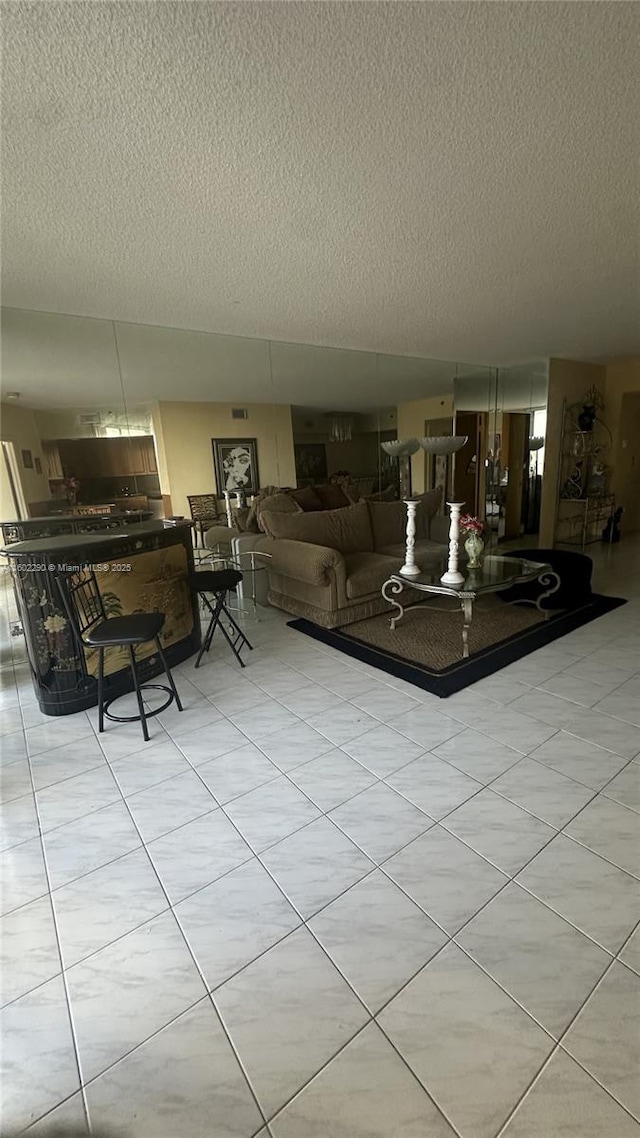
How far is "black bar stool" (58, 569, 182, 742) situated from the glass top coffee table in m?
1.88

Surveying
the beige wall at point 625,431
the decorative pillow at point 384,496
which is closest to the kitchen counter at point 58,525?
the decorative pillow at point 384,496

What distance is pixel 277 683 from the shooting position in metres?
3.07

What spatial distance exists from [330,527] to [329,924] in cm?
336

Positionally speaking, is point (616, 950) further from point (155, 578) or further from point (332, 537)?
point (332, 537)

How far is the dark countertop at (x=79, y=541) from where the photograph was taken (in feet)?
8.48

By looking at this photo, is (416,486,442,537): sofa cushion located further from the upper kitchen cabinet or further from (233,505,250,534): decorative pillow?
the upper kitchen cabinet

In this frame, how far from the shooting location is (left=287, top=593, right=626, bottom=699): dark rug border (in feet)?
9.67

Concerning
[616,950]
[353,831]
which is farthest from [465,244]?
[616,950]

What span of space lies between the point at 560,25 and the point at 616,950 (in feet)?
8.01

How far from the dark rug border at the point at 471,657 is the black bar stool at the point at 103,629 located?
51.9 inches

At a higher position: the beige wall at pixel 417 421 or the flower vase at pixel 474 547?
the beige wall at pixel 417 421

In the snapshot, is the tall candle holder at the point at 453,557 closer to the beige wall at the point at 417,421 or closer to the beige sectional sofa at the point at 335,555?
the beige sectional sofa at the point at 335,555

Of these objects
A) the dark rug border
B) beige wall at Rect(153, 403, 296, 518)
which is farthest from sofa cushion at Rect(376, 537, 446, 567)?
beige wall at Rect(153, 403, 296, 518)

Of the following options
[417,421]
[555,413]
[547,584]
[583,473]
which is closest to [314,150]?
[547,584]
